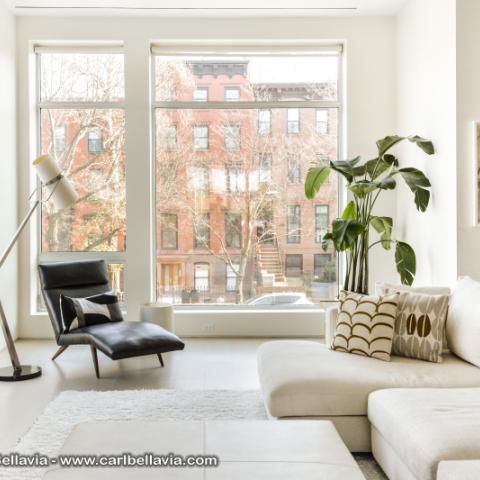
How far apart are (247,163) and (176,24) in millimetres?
1523

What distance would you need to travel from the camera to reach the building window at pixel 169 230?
5828 mm

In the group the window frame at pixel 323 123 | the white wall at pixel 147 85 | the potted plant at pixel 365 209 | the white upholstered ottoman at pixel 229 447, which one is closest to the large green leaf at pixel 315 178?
the potted plant at pixel 365 209

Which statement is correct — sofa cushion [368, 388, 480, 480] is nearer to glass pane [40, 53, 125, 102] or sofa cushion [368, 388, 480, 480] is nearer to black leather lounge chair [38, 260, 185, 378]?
black leather lounge chair [38, 260, 185, 378]

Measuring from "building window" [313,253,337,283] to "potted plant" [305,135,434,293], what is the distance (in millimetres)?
715

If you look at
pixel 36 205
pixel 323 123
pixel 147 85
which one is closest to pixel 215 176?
pixel 147 85

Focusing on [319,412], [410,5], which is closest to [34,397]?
[319,412]

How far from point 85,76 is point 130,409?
363cm

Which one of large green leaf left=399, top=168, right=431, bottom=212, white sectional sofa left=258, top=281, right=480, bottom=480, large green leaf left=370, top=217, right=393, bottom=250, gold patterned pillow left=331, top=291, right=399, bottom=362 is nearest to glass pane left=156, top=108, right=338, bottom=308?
large green leaf left=370, top=217, right=393, bottom=250

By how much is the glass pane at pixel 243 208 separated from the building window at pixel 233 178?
0.01 m

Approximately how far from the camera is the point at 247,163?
5.86 meters

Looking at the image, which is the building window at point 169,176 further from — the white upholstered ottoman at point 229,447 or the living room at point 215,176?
the white upholstered ottoman at point 229,447

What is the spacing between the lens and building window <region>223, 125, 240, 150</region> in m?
5.82

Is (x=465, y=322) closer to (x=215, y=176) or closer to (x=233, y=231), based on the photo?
(x=233, y=231)

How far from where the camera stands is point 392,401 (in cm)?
247
